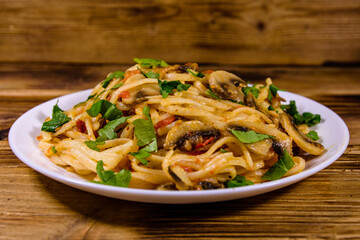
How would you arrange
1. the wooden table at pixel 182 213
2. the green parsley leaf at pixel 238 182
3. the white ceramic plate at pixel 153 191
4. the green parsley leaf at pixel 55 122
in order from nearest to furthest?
the white ceramic plate at pixel 153 191 < the wooden table at pixel 182 213 < the green parsley leaf at pixel 238 182 < the green parsley leaf at pixel 55 122

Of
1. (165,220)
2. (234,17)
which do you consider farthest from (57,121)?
(234,17)

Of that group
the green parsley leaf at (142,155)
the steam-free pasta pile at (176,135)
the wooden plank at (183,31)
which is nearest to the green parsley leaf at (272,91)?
the steam-free pasta pile at (176,135)

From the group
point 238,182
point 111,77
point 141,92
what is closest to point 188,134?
point 238,182

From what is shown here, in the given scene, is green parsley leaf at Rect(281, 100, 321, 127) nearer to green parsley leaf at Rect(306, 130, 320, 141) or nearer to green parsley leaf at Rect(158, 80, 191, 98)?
green parsley leaf at Rect(306, 130, 320, 141)

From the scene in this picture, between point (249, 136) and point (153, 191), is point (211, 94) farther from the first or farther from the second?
point (153, 191)

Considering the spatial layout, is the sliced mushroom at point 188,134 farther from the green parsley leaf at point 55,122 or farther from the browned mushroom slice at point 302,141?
the green parsley leaf at point 55,122

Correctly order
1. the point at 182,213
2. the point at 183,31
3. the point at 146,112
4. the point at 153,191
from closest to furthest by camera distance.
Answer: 1. the point at 153,191
2. the point at 182,213
3. the point at 146,112
4. the point at 183,31

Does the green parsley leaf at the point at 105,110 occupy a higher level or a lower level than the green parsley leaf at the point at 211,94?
lower
